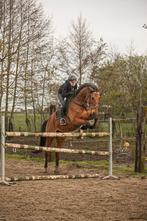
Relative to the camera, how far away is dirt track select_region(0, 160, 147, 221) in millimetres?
6248

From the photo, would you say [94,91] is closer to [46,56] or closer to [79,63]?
[46,56]

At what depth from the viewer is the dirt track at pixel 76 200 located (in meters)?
6.25

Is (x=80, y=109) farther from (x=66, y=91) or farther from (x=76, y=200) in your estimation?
(x=76, y=200)

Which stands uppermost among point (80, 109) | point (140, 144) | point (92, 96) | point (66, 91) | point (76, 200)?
point (66, 91)

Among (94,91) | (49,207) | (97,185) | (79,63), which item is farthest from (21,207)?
(79,63)

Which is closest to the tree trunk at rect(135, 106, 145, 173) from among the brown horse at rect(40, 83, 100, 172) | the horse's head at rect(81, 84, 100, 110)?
the brown horse at rect(40, 83, 100, 172)

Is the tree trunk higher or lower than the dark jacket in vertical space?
lower

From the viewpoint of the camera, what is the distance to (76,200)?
25.0ft

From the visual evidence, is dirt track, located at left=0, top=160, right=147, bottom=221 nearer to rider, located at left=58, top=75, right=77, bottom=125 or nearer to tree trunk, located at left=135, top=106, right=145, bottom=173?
tree trunk, located at left=135, top=106, right=145, bottom=173

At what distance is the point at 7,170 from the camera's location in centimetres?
1260

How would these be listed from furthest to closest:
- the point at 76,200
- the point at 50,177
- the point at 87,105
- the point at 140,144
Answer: the point at 140,144
the point at 87,105
the point at 50,177
the point at 76,200

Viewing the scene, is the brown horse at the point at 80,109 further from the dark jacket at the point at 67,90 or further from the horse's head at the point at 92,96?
the dark jacket at the point at 67,90

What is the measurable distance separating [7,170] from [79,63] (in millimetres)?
18980

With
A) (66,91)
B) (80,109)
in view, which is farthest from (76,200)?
(66,91)
